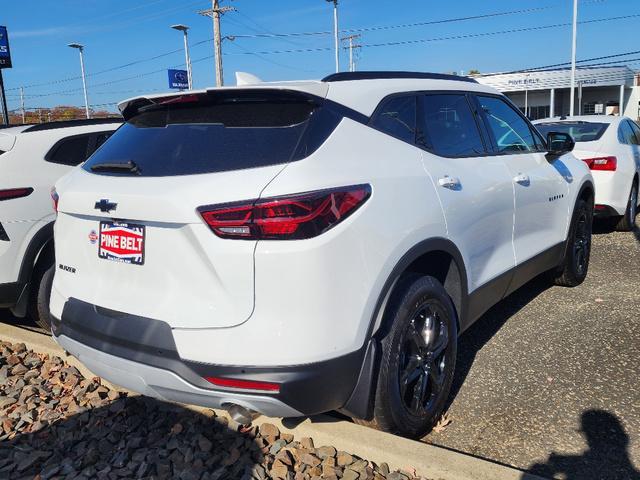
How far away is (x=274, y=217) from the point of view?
2219 mm

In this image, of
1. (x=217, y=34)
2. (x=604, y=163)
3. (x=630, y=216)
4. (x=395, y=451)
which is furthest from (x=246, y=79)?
(x=217, y=34)

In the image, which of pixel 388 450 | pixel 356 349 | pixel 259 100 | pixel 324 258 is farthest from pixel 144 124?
pixel 388 450

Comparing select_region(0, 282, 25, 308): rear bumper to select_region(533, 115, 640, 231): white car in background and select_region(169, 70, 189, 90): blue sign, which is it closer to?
select_region(533, 115, 640, 231): white car in background

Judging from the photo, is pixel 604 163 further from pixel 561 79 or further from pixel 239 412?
pixel 561 79

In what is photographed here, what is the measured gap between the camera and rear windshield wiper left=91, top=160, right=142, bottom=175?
2.65 meters

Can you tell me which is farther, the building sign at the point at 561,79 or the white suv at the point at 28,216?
the building sign at the point at 561,79

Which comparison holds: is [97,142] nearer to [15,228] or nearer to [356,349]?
[15,228]

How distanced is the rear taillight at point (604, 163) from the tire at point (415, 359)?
5.06 metres

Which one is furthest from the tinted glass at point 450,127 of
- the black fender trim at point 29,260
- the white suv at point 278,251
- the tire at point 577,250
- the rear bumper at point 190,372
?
the black fender trim at point 29,260

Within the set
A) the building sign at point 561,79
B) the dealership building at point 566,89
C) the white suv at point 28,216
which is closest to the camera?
the white suv at point 28,216

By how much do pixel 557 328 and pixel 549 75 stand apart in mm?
46386

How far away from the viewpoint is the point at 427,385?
3.08 m

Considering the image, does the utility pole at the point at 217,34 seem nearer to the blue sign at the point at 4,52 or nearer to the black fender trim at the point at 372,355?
the blue sign at the point at 4,52

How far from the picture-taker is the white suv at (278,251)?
2.26 meters
